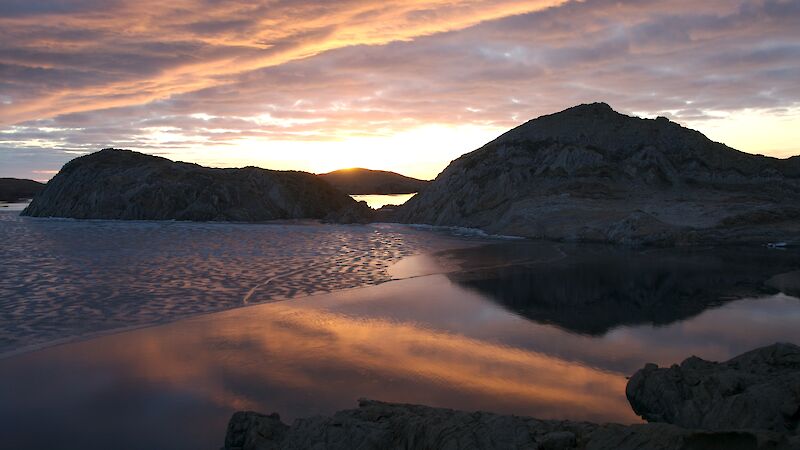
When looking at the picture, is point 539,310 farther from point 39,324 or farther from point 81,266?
point 81,266

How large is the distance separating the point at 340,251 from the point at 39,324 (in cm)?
2066

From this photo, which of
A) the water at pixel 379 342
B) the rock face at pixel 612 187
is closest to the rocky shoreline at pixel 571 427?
the water at pixel 379 342

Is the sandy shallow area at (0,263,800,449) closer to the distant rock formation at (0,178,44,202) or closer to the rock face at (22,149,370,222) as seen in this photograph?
the rock face at (22,149,370,222)

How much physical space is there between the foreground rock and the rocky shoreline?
0.01m

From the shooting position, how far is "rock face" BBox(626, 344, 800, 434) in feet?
24.3

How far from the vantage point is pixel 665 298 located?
19.8 m

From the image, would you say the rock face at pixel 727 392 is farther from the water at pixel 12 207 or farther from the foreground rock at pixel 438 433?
the water at pixel 12 207

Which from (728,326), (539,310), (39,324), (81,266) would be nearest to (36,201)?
(81,266)

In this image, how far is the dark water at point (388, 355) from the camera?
955 centimetres

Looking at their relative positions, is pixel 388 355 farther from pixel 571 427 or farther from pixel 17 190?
pixel 17 190

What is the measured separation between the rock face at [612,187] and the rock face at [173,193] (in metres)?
15.7

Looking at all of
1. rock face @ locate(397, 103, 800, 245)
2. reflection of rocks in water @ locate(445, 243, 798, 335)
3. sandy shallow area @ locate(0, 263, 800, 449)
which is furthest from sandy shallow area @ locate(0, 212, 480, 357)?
rock face @ locate(397, 103, 800, 245)

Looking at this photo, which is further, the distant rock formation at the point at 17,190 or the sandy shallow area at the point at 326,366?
the distant rock formation at the point at 17,190

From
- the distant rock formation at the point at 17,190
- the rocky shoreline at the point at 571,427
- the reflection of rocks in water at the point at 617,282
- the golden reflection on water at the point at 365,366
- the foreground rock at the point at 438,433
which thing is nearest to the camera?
the rocky shoreline at the point at 571,427
